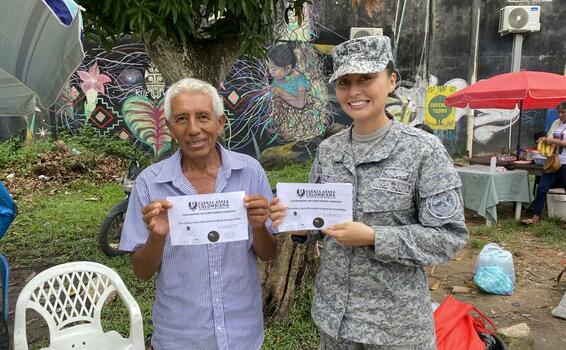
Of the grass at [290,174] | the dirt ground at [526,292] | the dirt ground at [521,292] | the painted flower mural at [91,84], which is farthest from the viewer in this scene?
the painted flower mural at [91,84]

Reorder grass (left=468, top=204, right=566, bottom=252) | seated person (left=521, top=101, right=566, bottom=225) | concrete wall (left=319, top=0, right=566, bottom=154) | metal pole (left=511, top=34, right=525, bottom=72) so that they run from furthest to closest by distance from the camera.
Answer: metal pole (left=511, top=34, right=525, bottom=72)
concrete wall (left=319, top=0, right=566, bottom=154)
seated person (left=521, top=101, right=566, bottom=225)
grass (left=468, top=204, right=566, bottom=252)

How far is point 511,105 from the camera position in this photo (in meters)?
8.19

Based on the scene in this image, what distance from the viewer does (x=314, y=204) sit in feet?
5.38

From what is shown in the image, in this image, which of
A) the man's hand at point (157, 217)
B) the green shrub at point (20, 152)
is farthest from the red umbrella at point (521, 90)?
the green shrub at point (20, 152)

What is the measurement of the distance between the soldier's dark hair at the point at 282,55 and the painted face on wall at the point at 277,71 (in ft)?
0.23

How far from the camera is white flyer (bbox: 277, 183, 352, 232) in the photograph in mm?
1593

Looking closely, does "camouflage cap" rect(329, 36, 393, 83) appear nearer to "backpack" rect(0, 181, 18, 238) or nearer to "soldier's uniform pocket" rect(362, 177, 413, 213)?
"soldier's uniform pocket" rect(362, 177, 413, 213)

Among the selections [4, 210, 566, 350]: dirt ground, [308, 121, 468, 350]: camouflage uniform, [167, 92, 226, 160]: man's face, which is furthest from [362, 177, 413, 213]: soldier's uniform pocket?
[4, 210, 566, 350]: dirt ground

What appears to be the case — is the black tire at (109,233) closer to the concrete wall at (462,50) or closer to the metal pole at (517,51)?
the concrete wall at (462,50)

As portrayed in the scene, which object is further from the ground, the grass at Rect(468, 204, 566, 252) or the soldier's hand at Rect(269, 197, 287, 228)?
the soldier's hand at Rect(269, 197, 287, 228)

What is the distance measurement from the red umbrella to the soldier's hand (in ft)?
21.2

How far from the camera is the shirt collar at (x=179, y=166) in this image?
1.77 metres

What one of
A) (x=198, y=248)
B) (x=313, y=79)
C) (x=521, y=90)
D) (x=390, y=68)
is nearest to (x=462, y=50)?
(x=313, y=79)

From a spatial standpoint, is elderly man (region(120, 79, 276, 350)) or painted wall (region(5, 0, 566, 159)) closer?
elderly man (region(120, 79, 276, 350))
